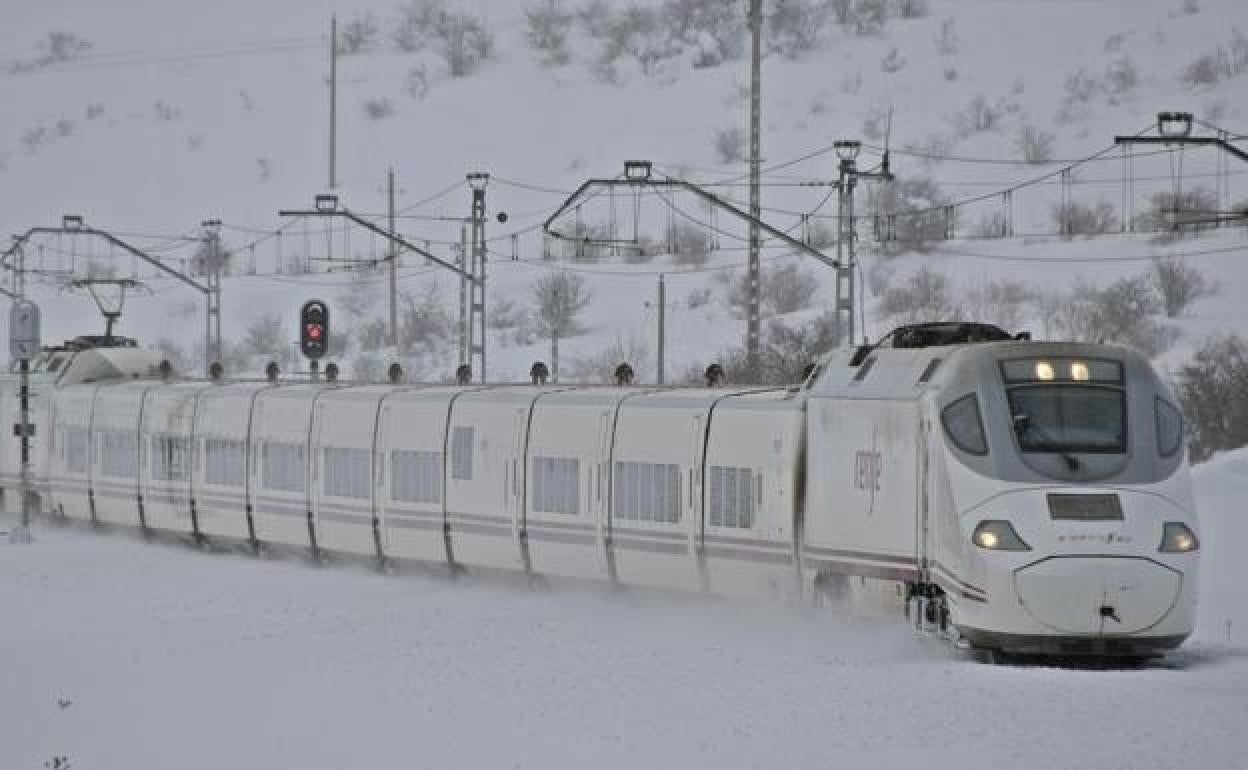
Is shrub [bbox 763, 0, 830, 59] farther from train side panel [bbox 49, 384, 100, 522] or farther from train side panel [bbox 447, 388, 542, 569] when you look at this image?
train side panel [bbox 447, 388, 542, 569]

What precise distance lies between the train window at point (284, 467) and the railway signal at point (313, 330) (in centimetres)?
603

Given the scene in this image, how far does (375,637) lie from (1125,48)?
291 feet

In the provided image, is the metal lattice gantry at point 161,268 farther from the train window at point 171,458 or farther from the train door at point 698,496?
the train door at point 698,496

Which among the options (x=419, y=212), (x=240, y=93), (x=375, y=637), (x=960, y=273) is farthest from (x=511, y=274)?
(x=375, y=637)

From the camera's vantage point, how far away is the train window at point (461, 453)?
3142 cm

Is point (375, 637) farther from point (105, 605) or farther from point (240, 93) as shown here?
point (240, 93)

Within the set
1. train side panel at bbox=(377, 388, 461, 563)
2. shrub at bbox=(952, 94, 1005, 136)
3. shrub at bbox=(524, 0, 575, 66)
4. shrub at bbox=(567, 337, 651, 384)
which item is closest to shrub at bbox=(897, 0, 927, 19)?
shrub at bbox=(524, 0, 575, 66)

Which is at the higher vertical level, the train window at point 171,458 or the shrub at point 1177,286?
the shrub at point 1177,286

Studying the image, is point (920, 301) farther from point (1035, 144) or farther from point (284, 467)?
point (284, 467)

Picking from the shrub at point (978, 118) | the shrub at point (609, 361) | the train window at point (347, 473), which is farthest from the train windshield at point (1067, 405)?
the shrub at point (978, 118)

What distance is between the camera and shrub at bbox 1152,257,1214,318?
7244cm

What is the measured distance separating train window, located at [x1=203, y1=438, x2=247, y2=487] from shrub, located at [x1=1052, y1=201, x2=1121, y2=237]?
164 feet

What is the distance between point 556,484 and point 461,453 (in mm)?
2466

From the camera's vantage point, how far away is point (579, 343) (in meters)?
81.8
